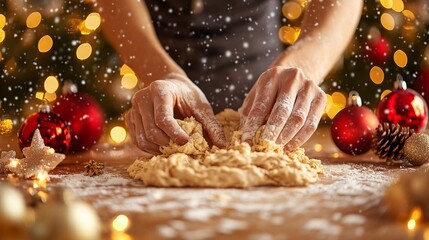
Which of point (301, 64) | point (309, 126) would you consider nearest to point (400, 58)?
point (301, 64)

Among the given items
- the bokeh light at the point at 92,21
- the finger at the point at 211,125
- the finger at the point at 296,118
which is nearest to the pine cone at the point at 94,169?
the finger at the point at 211,125

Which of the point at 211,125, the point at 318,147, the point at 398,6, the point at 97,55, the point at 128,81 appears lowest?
the point at 318,147

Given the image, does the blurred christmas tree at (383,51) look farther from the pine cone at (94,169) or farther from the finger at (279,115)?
the pine cone at (94,169)

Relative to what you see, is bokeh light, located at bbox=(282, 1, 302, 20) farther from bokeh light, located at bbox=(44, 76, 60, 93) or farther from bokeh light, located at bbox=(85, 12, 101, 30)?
bokeh light, located at bbox=(44, 76, 60, 93)

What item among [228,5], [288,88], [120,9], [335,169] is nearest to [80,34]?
[120,9]

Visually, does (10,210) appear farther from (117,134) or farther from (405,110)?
(117,134)

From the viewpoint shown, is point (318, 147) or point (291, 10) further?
point (291, 10)

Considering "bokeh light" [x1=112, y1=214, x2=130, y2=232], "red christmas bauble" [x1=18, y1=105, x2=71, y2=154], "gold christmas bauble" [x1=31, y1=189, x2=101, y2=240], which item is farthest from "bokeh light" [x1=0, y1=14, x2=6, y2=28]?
"gold christmas bauble" [x1=31, y1=189, x2=101, y2=240]

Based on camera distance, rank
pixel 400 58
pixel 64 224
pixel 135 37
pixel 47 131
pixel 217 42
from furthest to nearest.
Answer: pixel 400 58, pixel 217 42, pixel 135 37, pixel 47 131, pixel 64 224

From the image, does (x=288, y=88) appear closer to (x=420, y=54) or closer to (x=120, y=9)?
(x=120, y=9)
